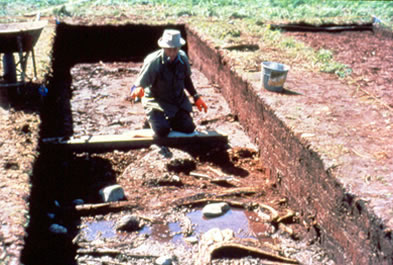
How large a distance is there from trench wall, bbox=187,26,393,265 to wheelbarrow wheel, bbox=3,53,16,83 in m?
3.04

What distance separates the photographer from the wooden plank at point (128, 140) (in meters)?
5.40

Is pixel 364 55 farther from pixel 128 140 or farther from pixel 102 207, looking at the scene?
pixel 102 207

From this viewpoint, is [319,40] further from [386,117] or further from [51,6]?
[51,6]

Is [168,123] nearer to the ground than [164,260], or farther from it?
farther from it

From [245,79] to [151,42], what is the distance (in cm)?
482

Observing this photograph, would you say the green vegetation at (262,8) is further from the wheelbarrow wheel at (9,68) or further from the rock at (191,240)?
the rock at (191,240)

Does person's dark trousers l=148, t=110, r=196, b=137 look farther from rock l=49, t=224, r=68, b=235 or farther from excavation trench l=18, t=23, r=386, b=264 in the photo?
rock l=49, t=224, r=68, b=235

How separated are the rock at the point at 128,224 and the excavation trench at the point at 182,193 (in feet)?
0.11

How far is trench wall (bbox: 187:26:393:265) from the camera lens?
3.11 m

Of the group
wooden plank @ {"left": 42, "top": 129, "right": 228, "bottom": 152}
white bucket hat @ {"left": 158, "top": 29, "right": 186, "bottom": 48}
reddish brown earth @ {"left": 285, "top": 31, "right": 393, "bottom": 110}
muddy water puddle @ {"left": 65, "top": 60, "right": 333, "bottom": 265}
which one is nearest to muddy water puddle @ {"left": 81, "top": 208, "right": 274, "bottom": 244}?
muddy water puddle @ {"left": 65, "top": 60, "right": 333, "bottom": 265}

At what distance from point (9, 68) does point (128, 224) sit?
2880mm

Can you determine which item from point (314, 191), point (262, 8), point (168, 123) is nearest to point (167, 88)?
point (168, 123)

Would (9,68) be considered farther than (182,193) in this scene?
Yes

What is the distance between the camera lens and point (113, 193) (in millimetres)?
4414
